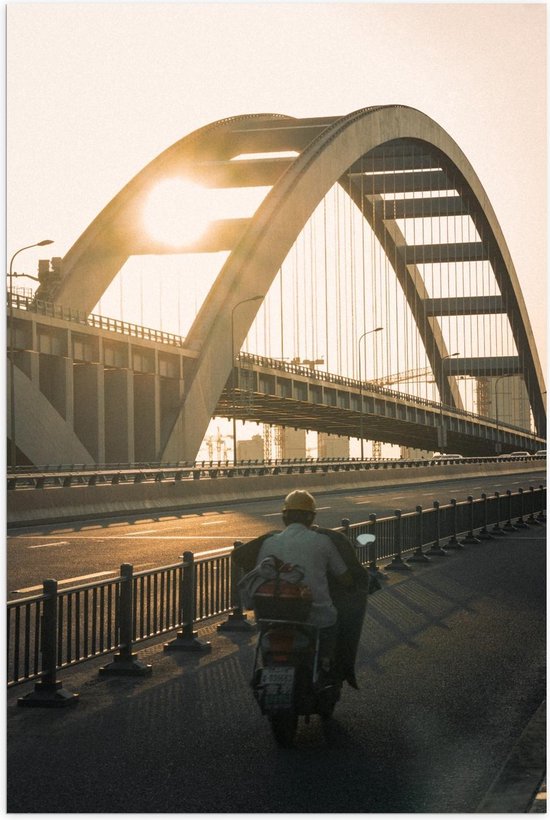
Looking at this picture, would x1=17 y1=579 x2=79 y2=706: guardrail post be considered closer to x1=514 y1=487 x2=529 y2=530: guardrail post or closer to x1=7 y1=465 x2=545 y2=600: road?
x1=7 y1=465 x2=545 y2=600: road

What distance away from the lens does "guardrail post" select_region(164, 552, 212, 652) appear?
435 inches

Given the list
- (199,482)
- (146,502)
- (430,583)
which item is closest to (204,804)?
(430,583)

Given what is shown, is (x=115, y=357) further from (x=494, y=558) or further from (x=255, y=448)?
(x=255, y=448)

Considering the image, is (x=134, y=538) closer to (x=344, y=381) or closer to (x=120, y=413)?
(x=120, y=413)

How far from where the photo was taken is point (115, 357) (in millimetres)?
52219

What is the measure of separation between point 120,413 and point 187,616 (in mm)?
41046

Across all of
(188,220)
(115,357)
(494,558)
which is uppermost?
(188,220)

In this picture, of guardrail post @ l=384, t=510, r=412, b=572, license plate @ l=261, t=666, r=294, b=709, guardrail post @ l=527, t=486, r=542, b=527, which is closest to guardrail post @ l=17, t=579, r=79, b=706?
license plate @ l=261, t=666, r=294, b=709

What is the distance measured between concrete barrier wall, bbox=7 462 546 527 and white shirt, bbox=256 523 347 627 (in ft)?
70.2

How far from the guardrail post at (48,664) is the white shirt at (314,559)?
6.83ft

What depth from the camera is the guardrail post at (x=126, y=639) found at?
9.80 m

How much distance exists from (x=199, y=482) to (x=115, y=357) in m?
15.1

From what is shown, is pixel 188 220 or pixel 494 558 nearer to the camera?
pixel 494 558

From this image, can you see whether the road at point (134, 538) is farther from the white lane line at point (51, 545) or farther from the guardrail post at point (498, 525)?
the guardrail post at point (498, 525)
